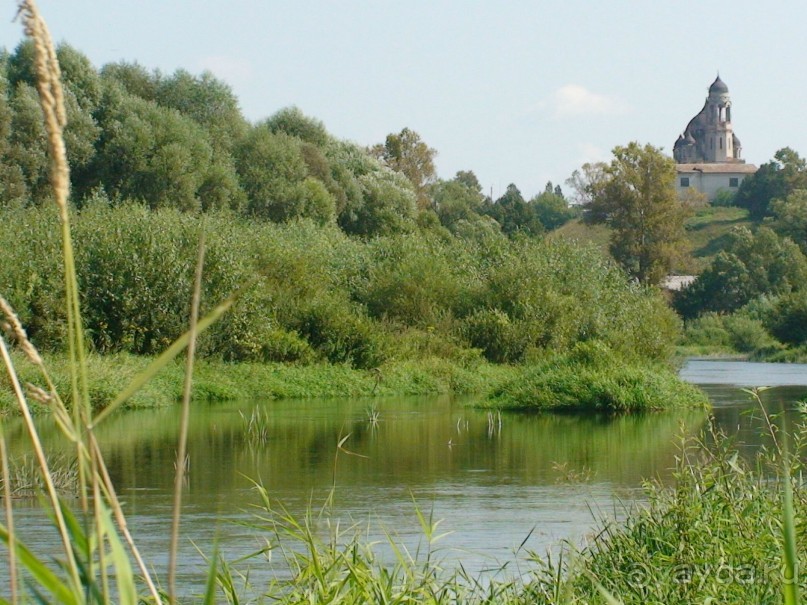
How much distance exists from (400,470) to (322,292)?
18627 mm

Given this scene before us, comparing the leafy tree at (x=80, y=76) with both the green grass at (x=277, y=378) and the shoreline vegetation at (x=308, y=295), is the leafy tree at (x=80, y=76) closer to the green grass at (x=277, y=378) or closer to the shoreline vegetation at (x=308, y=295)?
the shoreline vegetation at (x=308, y=295)

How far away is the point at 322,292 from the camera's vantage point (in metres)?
33.3

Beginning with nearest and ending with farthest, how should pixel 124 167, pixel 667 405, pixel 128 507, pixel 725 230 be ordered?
pixel 128 507
pixel 667 405
pixel 124 167
pixel 725 230

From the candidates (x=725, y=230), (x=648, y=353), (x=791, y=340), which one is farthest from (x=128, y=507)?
(x=725, y=230)

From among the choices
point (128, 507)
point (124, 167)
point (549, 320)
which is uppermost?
point (124, 167)

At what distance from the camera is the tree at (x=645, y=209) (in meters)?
63.5

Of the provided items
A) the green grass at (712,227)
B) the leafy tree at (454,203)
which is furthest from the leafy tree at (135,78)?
the green grass at (712,227)

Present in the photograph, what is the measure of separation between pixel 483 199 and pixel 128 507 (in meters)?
71.5

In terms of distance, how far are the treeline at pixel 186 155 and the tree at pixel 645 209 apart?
14.0 metres

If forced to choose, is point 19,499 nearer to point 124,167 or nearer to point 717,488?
point 717,488

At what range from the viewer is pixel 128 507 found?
11641mm

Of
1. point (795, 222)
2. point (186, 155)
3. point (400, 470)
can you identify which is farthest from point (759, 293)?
A: point (400, 470)

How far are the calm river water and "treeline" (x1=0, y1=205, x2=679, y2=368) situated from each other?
15.1ft

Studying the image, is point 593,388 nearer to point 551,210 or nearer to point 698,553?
point 698,553
